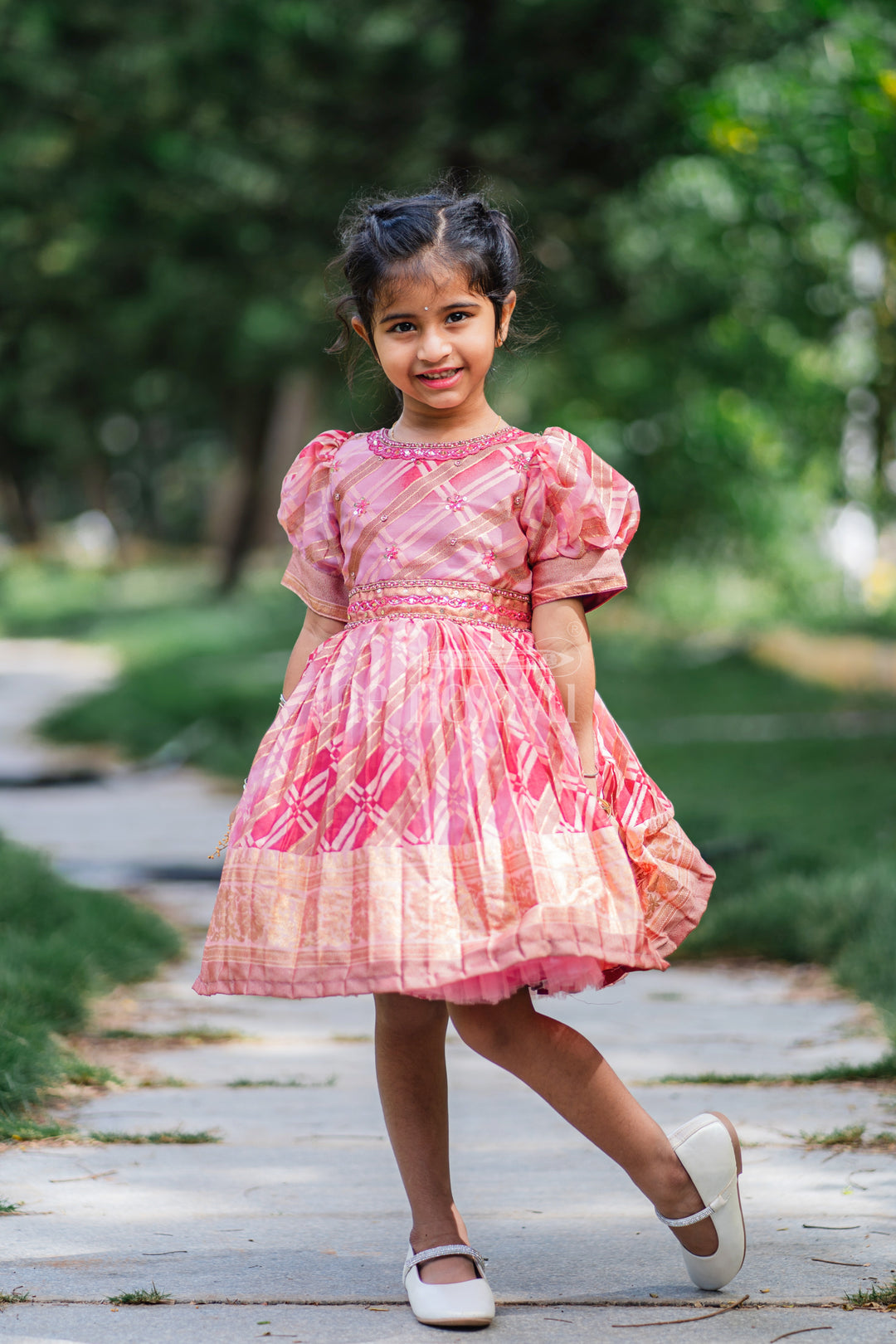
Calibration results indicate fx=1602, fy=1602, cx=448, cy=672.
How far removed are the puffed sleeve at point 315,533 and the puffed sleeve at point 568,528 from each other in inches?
11.5

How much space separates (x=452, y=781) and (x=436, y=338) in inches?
24.7

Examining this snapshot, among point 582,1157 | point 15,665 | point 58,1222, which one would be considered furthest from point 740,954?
point 15,665

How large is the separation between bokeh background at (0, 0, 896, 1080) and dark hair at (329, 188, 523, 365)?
2150 millimetres

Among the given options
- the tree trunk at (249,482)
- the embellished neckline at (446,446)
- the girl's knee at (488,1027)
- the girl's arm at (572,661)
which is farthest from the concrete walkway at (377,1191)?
the tree trunk at (249,482)

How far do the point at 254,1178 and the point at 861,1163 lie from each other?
98 cm

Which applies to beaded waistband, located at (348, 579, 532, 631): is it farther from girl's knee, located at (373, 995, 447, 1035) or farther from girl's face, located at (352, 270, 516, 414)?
girl's knee, located at (373, 995, 447, 1035)

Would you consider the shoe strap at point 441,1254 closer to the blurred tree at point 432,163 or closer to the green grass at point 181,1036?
the green grass at point 181,1036

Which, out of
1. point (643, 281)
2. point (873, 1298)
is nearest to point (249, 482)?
point (643, 281)

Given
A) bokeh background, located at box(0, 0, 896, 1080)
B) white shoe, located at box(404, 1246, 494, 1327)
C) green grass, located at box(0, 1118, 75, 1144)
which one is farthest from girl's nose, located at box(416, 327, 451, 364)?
bokeh background, located at box(0, 0, 896, 1080)

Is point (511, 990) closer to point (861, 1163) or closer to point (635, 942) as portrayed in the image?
point (635, 942)

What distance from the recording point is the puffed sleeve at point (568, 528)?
2.20 meters

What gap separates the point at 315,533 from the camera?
2.34 meters

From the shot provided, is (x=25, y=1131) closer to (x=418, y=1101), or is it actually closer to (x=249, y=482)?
(x=418, y=1101)

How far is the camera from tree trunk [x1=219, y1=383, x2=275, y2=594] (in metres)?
20.7
